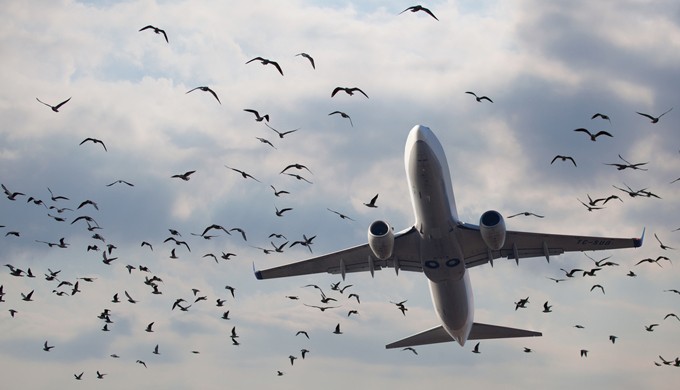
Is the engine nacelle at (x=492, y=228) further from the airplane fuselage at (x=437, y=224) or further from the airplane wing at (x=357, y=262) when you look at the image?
the airplane wing at (x=357, y=262)

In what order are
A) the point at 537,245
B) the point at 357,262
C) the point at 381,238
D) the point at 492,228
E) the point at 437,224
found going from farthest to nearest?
the point at 357,262, the point at 537,245, the point at 381,238, the point at 437,224, the point at 492,228

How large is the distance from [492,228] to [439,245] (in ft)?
11.6

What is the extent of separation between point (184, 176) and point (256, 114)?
5.78 metres

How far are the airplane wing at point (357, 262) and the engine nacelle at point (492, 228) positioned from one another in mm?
4911

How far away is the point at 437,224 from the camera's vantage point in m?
45.2

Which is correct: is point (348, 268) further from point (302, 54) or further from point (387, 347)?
point (302, 54)

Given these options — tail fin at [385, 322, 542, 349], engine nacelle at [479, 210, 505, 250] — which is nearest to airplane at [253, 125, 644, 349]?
engine nacelle at [479, 210, 505, 250]

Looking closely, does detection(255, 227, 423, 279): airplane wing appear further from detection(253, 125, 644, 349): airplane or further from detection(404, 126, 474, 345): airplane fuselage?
detection(404, 126, 474, 345): airplane fuselage

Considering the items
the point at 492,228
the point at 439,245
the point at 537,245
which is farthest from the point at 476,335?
the point at 492,228

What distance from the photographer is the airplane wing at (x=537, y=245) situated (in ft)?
164

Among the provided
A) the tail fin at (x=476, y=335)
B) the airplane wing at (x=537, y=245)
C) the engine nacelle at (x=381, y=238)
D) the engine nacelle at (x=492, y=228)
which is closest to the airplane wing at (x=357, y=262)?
the engine nacelle at (x=381, y=238)

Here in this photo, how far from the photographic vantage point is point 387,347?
61219 millimetres

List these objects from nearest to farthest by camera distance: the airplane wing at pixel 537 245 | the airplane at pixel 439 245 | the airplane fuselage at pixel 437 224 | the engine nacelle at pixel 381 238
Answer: the airplane fuselage at pixel 437 224
the airplane at pixel 439 245
the engine nacelle at pixel 381 238
the airplane wing at pixel 537 245

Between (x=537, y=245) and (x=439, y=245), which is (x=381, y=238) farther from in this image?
(x=537, y=245)
